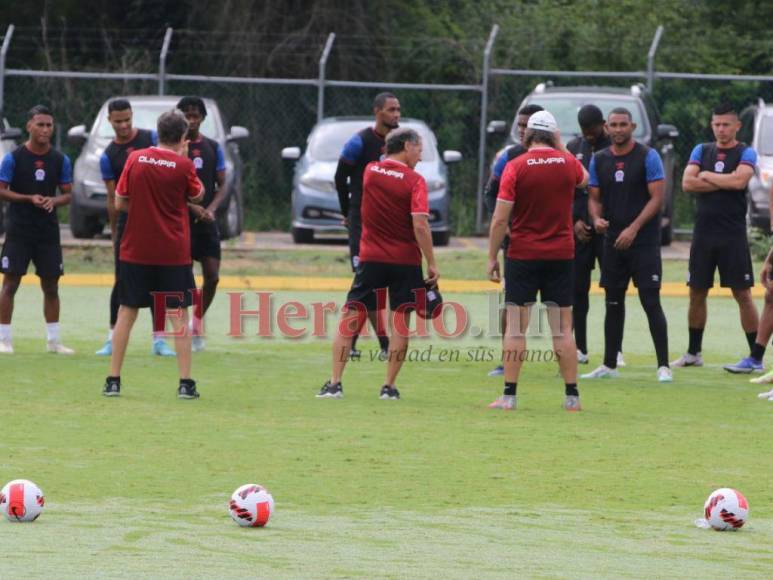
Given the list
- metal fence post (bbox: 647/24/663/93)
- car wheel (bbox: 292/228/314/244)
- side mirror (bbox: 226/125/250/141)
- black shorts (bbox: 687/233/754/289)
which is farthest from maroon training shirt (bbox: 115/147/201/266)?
metal fence post (bbox: 647/24/663/93)

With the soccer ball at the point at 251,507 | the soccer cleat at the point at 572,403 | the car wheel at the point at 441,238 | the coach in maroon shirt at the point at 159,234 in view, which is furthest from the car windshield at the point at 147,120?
the soccer ball at the point at 251,507

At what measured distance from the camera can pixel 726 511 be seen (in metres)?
7.69

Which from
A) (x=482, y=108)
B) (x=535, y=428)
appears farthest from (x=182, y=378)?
(x=482, y=108)

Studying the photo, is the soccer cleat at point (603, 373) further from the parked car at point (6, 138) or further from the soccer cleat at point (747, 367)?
the parked car at point (6, 138)

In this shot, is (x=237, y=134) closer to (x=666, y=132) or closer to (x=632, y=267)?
(x=666, y=132)

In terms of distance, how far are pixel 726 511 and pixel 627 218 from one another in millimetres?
5435

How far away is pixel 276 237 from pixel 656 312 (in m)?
14.4

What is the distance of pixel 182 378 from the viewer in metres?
11.8

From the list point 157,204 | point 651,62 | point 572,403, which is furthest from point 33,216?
point 651,62

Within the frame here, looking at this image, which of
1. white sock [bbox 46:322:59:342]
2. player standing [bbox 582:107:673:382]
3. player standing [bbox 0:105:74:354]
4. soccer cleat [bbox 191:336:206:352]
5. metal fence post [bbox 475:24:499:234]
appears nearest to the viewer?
player standing [bbox 582:107:673:382]

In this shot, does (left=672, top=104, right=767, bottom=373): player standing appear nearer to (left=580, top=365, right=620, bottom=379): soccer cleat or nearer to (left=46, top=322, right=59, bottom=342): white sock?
(left=580, top=365, right=620, bottom=379): soccer cleat

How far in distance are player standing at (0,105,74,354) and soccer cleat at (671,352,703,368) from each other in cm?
501

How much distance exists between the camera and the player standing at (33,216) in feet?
45.6

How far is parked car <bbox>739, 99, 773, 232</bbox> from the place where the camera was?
76.6 feet
